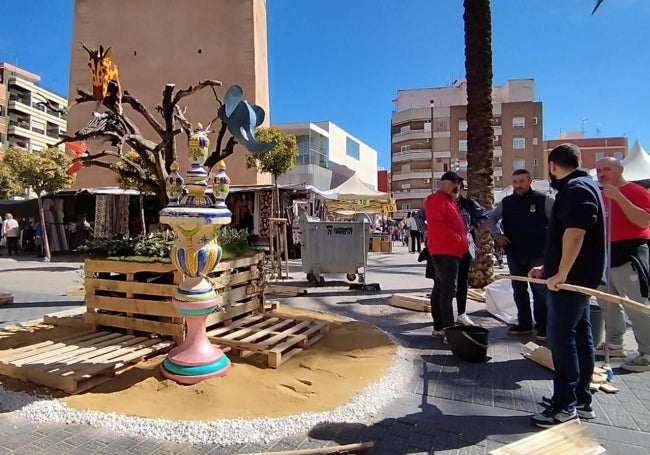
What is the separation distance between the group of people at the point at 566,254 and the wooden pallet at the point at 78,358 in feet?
9.80

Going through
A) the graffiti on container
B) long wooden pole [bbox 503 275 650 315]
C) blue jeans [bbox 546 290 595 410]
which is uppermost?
the graffiti on container

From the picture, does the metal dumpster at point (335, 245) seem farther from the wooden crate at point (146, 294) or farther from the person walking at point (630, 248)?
the person walking at point (630, 248)

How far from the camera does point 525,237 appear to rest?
4.84m

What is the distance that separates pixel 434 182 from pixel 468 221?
60.6 meters

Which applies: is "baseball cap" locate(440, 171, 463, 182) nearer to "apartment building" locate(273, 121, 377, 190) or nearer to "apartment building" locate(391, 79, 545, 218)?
"apartment building" locate(273, 121, 377, 190)

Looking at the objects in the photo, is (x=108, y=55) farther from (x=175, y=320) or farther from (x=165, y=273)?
(x=175, y=320)

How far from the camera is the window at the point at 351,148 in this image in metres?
51.3

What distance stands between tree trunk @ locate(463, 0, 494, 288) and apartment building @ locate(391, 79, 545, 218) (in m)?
52.5

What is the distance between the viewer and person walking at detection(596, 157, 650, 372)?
3.74 metres

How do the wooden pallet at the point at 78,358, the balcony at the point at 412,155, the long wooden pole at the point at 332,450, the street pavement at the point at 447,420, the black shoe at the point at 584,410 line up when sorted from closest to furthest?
the long wooden pole at the point at 332,450, the street pavement at the point at 447,420, the black shoe at the point at 584,410, the wooden pallet at the point at 78,358, the balcony at the point at 412,155

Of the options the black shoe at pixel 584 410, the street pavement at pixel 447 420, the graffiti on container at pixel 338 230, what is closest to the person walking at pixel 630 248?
the street pavement at pixel 447 420

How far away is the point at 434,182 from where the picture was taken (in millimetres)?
63625

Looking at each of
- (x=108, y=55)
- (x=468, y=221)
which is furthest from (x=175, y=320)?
(x=468, y=221)

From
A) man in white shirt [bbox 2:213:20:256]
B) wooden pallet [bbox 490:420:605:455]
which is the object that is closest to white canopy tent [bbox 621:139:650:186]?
wooden pallet [bbox 490:420:605:455]
